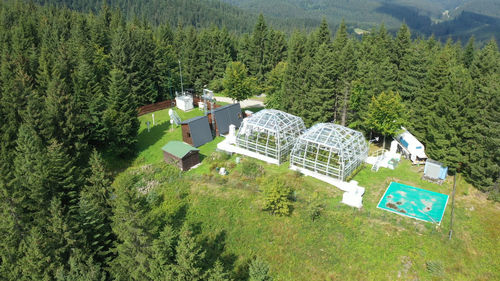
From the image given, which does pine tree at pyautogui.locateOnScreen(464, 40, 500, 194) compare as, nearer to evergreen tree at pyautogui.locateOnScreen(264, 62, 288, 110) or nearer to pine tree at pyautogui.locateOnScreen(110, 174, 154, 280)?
evergreen tree at pyautogui.locateOnScreen(264, 62, 288, 110)

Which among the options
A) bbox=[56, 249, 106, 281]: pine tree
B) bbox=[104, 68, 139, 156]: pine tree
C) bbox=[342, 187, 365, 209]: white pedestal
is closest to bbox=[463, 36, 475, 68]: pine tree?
bbox=[342, 187, 365, 209]: white pedestal

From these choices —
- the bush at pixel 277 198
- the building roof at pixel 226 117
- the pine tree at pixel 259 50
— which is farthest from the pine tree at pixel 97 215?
the pine tree at pixel 259 50

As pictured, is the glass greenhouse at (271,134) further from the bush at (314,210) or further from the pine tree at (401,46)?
the pine tree at (401,46)

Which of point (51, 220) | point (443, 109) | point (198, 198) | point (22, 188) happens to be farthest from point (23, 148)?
point (443, 109)

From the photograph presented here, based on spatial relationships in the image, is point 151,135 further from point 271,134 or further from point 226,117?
point 271,134

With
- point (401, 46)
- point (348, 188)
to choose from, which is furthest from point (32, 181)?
point (401, 46)

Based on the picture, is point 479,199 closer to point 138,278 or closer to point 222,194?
point 222,194

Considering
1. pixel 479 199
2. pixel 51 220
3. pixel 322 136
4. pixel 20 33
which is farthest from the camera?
pixel 20 33
